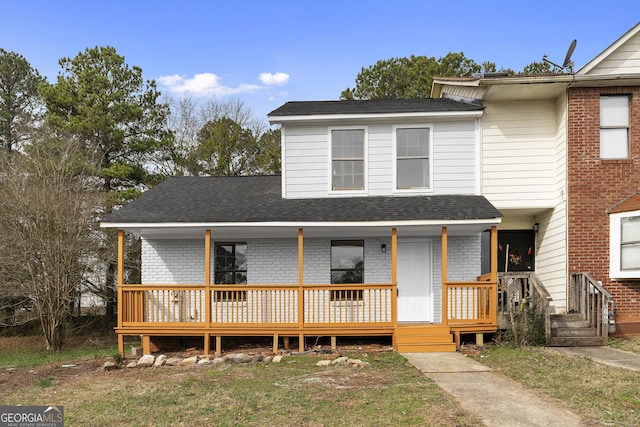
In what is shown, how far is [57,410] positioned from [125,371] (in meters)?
3.15

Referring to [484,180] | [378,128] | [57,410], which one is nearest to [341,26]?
[378,128]

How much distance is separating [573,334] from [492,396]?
509 centimetres

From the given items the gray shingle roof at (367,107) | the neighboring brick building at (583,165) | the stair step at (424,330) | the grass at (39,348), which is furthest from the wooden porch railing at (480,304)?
the grass at (39,348)

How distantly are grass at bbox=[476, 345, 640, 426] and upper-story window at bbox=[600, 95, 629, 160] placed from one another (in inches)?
195

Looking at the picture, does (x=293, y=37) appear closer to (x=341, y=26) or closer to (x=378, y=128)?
(x=341, y=26)


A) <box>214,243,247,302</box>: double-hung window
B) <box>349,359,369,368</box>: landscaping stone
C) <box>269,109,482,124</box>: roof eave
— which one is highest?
<box>269,109,482,124</box>: roof eave

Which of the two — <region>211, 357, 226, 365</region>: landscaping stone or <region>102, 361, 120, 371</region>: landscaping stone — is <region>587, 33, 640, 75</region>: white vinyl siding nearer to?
<region>211, 357, 226, 365</region>: landscaping stone

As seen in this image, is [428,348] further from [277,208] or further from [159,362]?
[159,362]

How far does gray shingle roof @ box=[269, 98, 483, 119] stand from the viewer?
41.0ft

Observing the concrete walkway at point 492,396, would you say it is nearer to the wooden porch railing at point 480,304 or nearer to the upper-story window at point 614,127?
the wooden porch railing at point 480,304

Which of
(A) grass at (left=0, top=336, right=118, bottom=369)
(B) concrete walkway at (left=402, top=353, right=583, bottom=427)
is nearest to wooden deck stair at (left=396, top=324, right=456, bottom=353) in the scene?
(B) concrete walkway at (left=402, top=353, right=583, bottom=427)

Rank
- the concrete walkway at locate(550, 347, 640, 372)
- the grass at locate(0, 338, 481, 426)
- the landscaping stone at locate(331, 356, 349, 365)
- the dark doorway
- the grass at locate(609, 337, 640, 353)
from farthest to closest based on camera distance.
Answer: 1. the dark doorway
2. the grass at locate(609, 337, 640, 353)
3. the landscaping stone at locate(331, 356, 349, 365)
4. the concrete walkway at locate(550, 347, 640, 372)
5. the grass at locate(0, 338, 481, 426)

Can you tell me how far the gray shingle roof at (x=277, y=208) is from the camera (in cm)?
1122

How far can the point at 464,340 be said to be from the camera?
40.6ft
